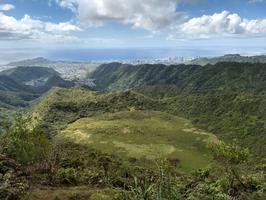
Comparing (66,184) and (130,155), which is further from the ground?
(66,184)

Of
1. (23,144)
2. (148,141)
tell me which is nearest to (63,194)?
(23,144)

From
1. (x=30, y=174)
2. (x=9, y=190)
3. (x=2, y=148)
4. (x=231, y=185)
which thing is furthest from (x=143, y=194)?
(x=2, y=148)

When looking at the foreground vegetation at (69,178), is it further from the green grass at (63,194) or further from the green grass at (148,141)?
the green grass at (148,141)

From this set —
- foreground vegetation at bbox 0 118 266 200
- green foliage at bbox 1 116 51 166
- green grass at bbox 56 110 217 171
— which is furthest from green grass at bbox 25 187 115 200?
green grass at bbox 56 110 217 171

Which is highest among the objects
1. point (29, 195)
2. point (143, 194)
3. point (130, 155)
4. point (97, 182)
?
point (143, 194)

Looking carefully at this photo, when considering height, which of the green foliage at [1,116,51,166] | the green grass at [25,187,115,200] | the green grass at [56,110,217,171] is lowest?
the green grass at [56,110,217,171]

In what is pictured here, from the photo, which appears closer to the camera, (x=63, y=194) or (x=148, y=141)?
(x=63, y=194)

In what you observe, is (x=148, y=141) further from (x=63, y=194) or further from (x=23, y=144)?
(x=63, y=194)

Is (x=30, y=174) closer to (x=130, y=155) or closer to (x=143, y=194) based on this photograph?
(x=143, y=194)

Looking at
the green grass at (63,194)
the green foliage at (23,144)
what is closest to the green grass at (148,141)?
the green foliage at (23,144)

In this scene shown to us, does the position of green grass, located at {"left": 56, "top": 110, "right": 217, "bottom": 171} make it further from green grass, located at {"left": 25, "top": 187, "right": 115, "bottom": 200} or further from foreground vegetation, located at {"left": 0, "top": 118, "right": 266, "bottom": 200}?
green grass, located at {"left": 25, "top": 187, "right": 115, "bottom": 200}

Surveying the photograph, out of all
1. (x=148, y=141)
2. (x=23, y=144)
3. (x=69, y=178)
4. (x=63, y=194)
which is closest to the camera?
(x=63, y=194)
